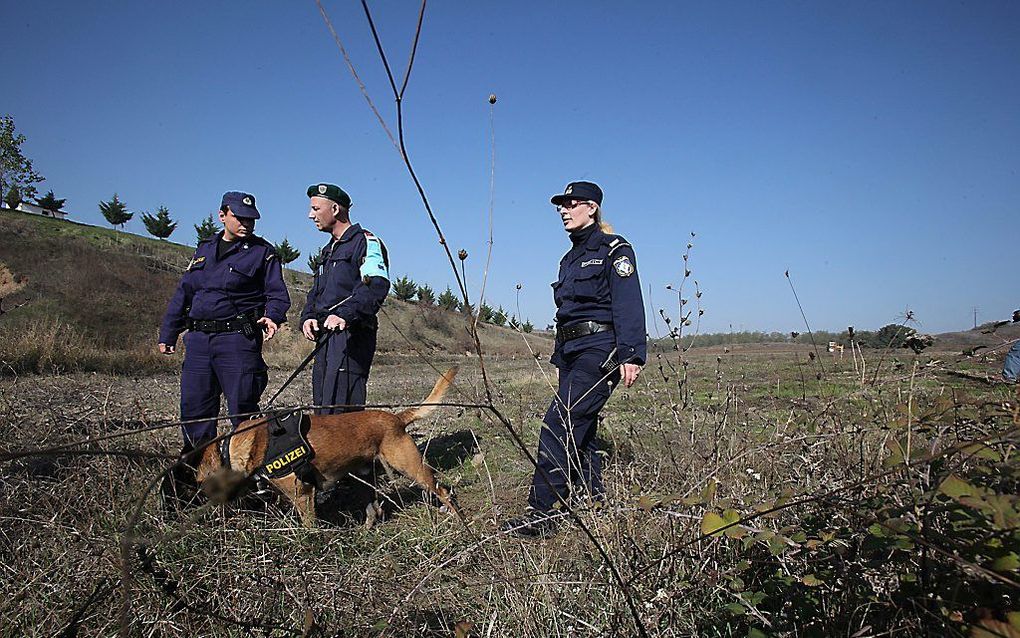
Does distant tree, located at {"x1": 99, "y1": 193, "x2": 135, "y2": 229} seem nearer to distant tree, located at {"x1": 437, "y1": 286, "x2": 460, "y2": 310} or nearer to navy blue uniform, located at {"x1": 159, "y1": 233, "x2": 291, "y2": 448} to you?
distant tree, located at {"x1": 437, "y1": 286, "x2": 460, "y2": 310}

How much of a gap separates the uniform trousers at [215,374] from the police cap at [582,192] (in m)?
2.57

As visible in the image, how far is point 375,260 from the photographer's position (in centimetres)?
437

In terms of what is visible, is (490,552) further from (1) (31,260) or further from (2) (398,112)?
(1) (31,260)

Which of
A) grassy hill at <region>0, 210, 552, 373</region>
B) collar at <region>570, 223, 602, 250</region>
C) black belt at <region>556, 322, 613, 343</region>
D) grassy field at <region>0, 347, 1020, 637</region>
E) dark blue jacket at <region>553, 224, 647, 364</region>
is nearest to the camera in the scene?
grassy field at <region>0, 347, 1020, 637</region>

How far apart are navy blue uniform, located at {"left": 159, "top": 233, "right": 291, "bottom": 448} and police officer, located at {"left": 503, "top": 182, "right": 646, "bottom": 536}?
2.07 meters

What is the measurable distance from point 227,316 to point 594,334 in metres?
2.72

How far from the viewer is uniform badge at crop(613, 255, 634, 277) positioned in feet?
12.1

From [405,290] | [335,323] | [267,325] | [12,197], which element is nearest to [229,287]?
[267,325]

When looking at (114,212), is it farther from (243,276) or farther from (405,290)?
(243,276)

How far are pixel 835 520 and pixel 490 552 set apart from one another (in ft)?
3.80

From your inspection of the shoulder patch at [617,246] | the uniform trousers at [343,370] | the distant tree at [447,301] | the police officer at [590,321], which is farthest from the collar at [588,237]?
the distant tree at [447,301]

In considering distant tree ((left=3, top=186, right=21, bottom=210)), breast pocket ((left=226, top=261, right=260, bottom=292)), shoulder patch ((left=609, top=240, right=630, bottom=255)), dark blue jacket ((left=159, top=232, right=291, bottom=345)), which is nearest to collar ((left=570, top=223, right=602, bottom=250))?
shoulder patch ((left=609, top=240, right=630, bottom=255))

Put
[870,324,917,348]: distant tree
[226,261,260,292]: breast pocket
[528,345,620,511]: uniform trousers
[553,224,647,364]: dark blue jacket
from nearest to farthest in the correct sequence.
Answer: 1. [870,324,917,348]: distant tree
2. [528,345,620,511]: uniform trousers
3. [553,224,647,364]: dark blue jacket
4. [226,261,260,292]: breast pocket

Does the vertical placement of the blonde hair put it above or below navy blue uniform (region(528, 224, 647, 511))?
above
